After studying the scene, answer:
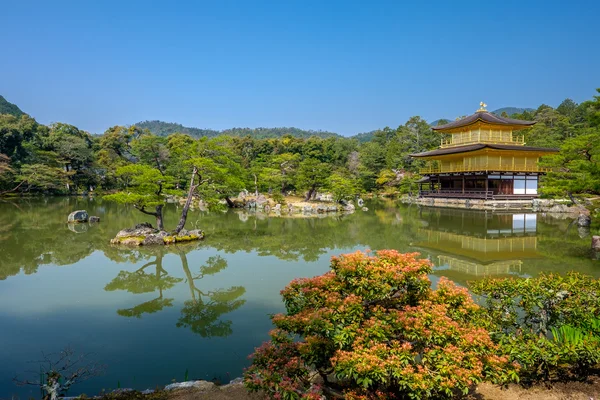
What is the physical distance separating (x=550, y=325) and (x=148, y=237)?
10.7m

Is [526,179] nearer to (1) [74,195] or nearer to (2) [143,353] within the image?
(2) [143,353]

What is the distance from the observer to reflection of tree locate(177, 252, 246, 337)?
17.1 feet

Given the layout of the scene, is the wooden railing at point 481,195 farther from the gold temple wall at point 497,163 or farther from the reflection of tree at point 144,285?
the reflection of tree at point 144,285

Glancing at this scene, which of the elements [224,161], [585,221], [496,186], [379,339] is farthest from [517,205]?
[379,339]

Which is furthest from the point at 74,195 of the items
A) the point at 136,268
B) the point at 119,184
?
the point at 136,268

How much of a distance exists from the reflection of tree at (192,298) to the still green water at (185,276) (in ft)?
0.10

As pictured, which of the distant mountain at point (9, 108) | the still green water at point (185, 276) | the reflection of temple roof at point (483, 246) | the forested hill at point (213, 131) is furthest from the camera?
the forested hill at point (213, 131)

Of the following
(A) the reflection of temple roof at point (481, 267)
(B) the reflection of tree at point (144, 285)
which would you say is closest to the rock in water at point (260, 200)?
(B) the reflection of tree at point (144, 285)

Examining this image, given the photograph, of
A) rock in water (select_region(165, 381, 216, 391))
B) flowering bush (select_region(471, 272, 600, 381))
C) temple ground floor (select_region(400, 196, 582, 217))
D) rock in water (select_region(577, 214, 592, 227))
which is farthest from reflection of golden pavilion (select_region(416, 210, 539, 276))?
rock in water (select_region(165, 381, 216, 391))

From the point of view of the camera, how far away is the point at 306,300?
316 cm

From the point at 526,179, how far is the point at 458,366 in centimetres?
2649

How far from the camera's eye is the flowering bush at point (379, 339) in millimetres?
2400

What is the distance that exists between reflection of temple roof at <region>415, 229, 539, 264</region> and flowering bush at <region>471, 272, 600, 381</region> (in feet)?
19.4

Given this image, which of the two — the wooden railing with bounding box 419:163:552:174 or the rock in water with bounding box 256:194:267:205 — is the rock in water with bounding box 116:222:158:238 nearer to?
the rock in water with bounding box 256:194:267:205
